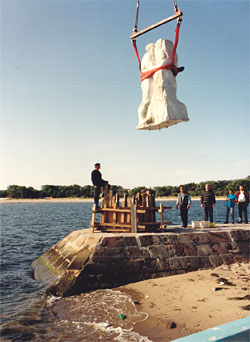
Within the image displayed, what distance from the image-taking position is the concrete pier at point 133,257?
30.4 ft

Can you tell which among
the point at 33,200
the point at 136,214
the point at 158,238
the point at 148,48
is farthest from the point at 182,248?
the point at 33,200

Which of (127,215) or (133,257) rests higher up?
(127,215)

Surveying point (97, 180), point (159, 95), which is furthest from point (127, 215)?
point (159, 95)

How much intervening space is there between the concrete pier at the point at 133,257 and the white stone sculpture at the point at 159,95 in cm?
416

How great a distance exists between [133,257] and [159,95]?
526 centimetres

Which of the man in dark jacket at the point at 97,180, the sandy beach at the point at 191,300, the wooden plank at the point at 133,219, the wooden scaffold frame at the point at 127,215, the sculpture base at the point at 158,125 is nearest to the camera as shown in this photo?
the sandy beach at the point at 191,300

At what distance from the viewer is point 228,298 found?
7.66m

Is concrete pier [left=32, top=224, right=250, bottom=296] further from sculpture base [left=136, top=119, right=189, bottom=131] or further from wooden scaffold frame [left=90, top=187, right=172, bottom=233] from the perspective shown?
sculpture base [left=136, top=119, right=189, bottom=131]

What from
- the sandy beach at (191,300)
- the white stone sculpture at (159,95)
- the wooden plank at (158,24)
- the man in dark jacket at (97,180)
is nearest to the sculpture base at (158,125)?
the white stone sculpture at (159,95)

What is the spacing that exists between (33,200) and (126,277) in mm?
128913

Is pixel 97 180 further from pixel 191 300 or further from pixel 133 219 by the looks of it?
pixel 191 300

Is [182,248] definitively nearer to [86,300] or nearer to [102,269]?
[102,269]

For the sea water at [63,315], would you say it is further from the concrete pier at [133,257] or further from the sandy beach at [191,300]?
the concrete pier at [133,257]

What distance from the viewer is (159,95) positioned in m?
7.97
